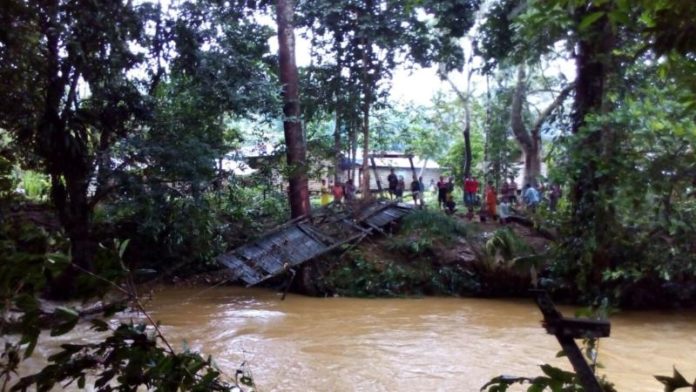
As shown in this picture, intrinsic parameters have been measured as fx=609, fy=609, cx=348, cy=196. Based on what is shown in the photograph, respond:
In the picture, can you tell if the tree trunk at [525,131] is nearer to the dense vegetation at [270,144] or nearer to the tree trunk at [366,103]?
the dense vegetation at [270,144]

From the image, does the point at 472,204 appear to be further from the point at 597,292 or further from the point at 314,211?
the point at 597,292

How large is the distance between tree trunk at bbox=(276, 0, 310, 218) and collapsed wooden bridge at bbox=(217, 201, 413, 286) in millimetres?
569

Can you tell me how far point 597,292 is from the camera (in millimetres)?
11047

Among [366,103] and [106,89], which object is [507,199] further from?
[106,89]

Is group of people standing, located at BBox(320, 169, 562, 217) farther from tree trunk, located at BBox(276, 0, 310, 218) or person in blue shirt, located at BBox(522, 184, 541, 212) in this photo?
tree trunk, located at BBox(276, 0, 310, 218)

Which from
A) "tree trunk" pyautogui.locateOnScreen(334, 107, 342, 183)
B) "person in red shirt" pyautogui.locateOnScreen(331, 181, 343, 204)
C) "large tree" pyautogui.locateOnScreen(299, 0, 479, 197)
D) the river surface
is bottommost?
the river surface

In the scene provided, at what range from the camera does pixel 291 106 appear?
13328mm

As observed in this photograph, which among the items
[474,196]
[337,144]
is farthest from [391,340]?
[474,196]

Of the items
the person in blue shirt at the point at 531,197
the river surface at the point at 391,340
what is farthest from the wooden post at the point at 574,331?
the person in blue shirt at the point at 531,197

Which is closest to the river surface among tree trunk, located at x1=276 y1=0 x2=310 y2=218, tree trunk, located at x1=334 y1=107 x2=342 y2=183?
tree trunk, located at x1=276 y1=0 x2=310 y2=218

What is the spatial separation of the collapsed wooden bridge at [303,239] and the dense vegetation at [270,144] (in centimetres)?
62

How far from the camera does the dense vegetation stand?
4.97 feet

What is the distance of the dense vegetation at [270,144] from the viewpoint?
152cm

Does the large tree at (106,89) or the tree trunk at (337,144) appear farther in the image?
the tree trunk at (337,144)
